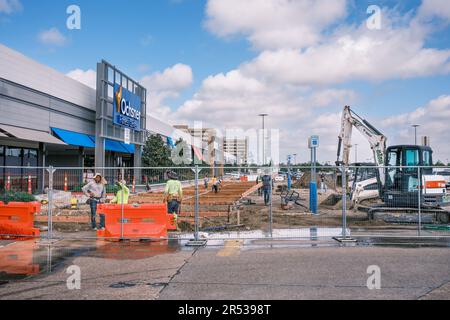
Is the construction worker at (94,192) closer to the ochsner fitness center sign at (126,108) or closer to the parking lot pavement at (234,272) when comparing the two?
the parking lot pavement at (234,272)

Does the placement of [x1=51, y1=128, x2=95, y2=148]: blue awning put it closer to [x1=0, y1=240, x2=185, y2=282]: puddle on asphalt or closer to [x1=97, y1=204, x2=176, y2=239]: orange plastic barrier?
[x1=0, y1=240, x2=185, y2=282]: puddle on asphalt

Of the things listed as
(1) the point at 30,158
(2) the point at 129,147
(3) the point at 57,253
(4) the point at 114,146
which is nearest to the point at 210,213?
(3) the point at 57,253

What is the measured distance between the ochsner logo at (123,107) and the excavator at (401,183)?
60.4 ft

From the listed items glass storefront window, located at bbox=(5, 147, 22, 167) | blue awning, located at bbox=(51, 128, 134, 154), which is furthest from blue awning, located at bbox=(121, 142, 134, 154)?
glass storefront window, located at bbox=(5, 147, 22, 167)

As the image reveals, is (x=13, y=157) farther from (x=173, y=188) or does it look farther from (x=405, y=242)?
(x=405, y=242)

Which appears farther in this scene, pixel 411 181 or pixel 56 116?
pixel 56 116

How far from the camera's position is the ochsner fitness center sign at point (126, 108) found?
1114 inches

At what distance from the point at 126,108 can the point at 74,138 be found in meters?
4.51

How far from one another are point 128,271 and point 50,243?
13.3 feet

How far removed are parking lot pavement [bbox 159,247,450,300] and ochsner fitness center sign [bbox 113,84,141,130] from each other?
21275 mm

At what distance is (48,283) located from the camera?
6555 mm

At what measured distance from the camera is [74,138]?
2872cm

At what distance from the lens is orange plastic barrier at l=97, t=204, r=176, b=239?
10.7m
